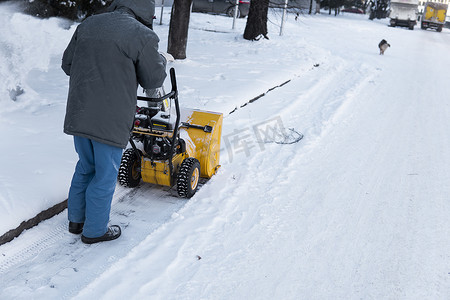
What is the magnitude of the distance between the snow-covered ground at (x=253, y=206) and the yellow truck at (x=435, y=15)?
3052cm

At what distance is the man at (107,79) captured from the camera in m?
3.09

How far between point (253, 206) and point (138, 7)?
2.13m

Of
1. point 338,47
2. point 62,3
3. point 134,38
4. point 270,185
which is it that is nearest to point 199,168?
point 270,185

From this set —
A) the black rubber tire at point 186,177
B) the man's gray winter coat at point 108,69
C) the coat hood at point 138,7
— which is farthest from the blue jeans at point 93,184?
the coat hood at point 138,7

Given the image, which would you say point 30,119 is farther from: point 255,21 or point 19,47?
point 255,21

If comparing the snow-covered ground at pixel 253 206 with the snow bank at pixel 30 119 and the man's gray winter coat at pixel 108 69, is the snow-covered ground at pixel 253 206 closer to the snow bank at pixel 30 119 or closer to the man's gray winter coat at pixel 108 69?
the snow bank at pixel 30 119

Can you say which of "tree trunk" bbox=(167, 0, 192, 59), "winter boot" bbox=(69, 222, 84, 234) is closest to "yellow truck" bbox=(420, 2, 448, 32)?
"tree trunk" bbox=(167, 0, 192, 59)

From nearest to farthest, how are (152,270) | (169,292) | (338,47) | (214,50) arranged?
(169,292), (152,270), (214,50), (338,47)

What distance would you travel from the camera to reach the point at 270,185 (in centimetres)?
476

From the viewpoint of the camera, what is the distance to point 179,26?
10.4 meters

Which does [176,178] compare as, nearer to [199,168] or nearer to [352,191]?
[199,168]

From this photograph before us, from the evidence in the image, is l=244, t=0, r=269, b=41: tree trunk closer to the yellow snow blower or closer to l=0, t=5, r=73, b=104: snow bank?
l=0, t=5, r=73, b=104: snow bank

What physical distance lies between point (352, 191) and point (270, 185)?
90 centimetres

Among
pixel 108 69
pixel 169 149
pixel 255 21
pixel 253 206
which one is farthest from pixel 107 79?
pixel 255 21
